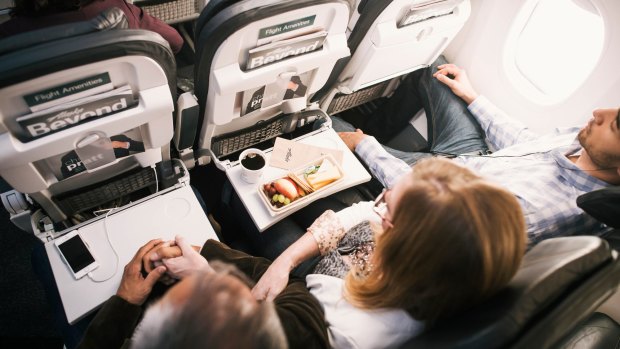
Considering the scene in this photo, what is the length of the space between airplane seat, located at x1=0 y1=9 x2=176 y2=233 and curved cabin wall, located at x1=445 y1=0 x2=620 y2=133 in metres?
2.09

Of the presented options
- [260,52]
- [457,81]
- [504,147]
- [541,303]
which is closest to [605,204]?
[541,303]

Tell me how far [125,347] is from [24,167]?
2.09 ft

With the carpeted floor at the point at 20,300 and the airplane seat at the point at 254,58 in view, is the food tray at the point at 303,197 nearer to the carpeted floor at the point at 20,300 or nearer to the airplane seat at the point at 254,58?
the airplane seat at the point at 254,58

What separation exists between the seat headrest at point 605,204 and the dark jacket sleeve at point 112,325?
1.67 metres

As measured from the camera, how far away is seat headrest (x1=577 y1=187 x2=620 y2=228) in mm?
1198

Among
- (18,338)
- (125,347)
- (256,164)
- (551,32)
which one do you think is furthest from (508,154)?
(18,338)

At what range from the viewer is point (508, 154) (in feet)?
6.32

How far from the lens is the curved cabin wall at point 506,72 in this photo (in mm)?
1806

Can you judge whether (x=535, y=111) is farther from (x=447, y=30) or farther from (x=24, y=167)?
(x=24, y=167)

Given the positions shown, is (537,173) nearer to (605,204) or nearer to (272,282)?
(605,204)

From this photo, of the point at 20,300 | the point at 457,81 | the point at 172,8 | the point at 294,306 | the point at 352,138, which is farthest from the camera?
the point at 172,8

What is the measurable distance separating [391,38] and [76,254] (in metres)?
1.66

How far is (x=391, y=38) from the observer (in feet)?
5.74

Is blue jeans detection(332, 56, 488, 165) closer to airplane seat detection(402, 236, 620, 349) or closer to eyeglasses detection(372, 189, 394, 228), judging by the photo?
eyeglasses detection(372, 189, 394, 228)
